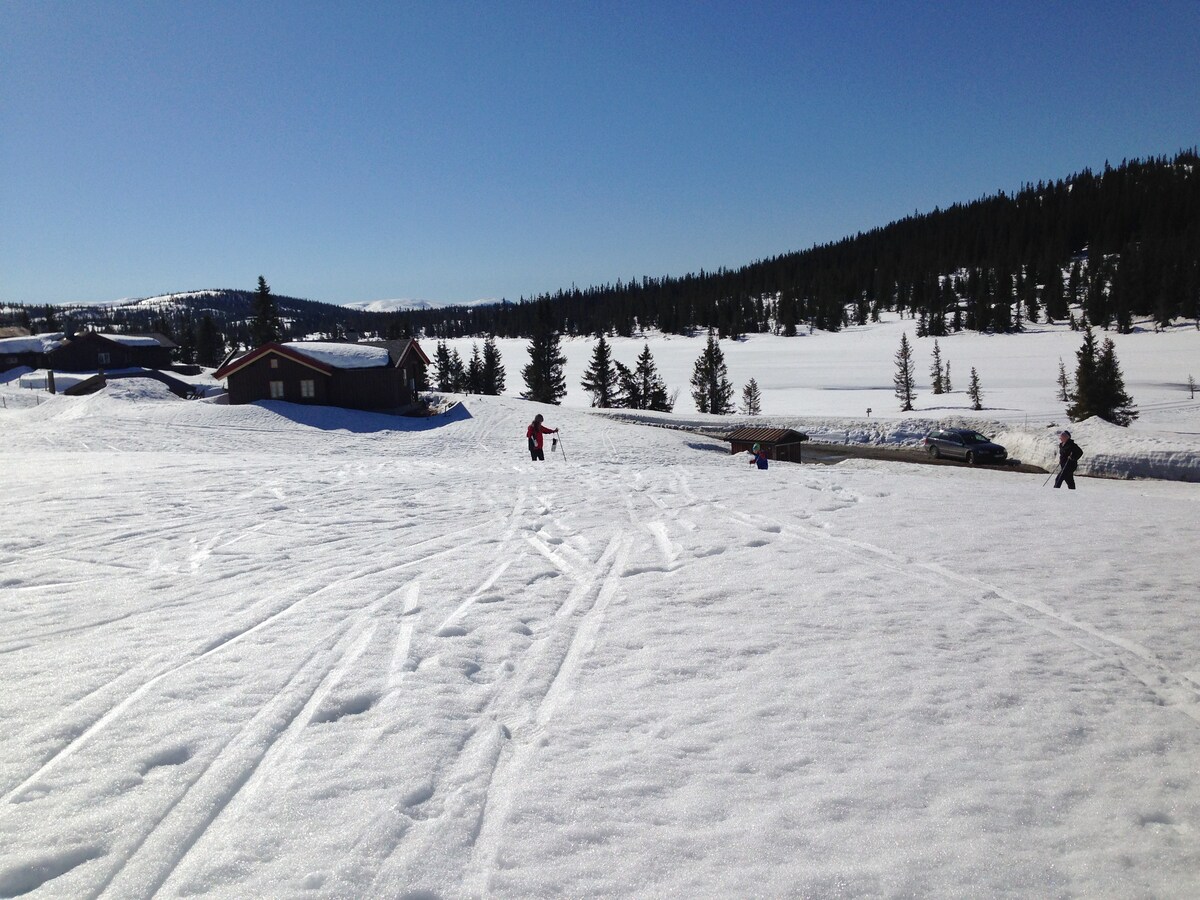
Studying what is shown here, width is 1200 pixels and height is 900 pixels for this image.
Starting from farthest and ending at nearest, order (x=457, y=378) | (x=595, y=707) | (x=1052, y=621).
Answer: (x=457, y=378), (x=1052, y=621), (x=595, y=707)

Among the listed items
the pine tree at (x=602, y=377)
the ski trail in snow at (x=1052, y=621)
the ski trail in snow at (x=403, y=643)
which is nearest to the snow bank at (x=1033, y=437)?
the pine tree at (x=602, y=377)

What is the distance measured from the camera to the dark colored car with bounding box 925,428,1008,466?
2800 centimetres

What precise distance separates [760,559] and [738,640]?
2571 millimetres

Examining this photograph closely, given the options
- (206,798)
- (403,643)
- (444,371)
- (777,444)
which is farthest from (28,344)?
(206,798)

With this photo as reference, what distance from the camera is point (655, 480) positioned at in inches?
586

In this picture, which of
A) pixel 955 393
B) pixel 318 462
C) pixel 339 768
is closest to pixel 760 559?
pixel 339 768

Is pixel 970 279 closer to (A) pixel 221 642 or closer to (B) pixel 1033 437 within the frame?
(B) pixel 1033 437

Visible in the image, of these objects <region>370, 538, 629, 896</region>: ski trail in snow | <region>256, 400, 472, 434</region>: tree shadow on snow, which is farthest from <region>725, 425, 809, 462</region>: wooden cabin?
<region>370, 538, 629, 896</region>: ski trail in snow

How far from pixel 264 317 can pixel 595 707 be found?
235ft

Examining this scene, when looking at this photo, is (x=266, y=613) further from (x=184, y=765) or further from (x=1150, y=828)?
(x=1150, y=828)

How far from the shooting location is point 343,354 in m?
36.3

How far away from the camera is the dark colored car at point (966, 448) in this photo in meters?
28.0

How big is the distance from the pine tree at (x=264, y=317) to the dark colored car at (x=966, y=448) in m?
59.7

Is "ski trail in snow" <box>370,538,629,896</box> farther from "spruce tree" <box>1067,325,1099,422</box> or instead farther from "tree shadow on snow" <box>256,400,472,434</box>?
"spruce tree" <box>1067,325,1099,422</box>
